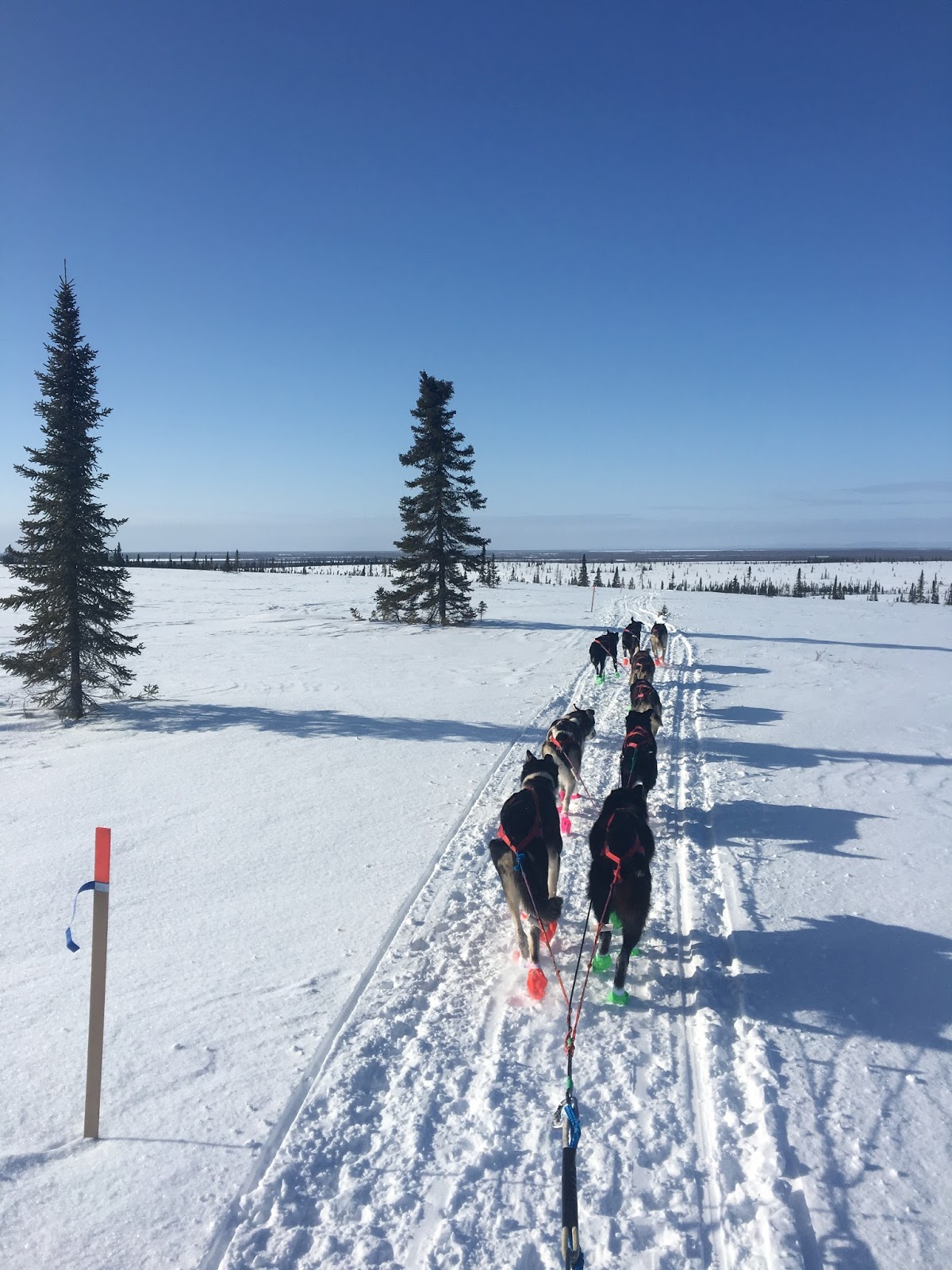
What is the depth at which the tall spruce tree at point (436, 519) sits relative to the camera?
23.0m

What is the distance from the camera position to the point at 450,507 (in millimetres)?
23234

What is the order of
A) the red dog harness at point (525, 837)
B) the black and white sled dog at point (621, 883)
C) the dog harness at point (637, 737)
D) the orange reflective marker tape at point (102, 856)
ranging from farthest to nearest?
the dog harness at point (637, 737) → the red dog harness at point (525, 837) → the black and white sled dog at point (621, 883) → the orange reflective marker tape at point (102, 856)

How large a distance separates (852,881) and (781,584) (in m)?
44.5

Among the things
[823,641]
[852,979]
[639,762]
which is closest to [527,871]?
[852,979]

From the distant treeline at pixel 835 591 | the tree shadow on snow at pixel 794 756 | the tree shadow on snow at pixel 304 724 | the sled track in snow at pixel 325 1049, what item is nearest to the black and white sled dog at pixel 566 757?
the sled track in snow at pixel 325 1049

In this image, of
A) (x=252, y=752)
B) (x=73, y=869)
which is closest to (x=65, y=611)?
(x=252, y=752)

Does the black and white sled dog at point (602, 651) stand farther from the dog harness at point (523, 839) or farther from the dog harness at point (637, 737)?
the dog harness at point (523, 839)

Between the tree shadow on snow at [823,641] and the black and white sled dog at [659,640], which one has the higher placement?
the black and white sled dog at [659,640]

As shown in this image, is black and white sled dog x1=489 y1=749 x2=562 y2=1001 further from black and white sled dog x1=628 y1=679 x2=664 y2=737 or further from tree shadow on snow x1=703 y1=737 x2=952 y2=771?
tree shadow on snow x1=703 y1=737 x2=952 y2=771

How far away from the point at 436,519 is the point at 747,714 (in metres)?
14.4

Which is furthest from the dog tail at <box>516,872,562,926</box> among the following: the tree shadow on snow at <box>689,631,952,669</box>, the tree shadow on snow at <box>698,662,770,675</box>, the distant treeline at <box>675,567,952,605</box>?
the distant treeline at <box>675,567,952,605</box>

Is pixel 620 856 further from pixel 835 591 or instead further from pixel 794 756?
pixel 835 591

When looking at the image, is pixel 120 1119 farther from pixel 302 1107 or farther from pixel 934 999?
pixel 934 999

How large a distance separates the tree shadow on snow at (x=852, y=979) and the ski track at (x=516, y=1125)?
0.24 metres
